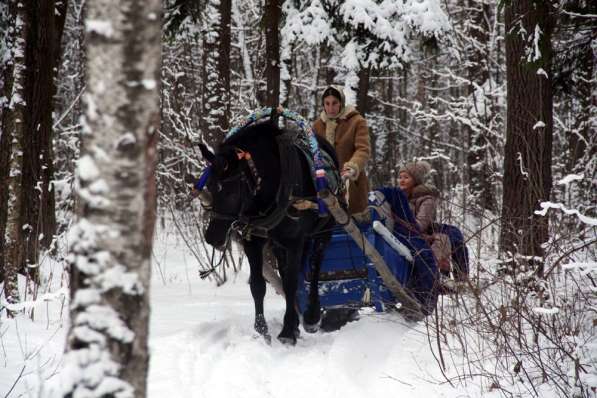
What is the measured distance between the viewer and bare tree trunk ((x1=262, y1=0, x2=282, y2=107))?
7609mm

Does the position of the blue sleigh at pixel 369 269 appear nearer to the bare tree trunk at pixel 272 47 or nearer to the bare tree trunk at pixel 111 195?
the bare tree trunk at pixel 272 47

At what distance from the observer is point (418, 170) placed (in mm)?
6227

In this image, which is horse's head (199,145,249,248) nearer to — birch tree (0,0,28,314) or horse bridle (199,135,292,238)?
horse bridle (199,135,292,238)

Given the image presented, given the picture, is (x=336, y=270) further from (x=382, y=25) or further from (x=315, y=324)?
(x=382, y=25)

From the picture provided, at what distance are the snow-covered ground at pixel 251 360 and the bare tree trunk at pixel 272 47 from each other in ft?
10.9

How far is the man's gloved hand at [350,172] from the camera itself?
496 cm

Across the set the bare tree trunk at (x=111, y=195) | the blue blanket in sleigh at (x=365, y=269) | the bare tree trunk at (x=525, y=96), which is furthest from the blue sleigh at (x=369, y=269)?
the bare tree trunk at (x=111, y=195)

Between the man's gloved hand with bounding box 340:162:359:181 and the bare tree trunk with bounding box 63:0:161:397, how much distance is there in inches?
133

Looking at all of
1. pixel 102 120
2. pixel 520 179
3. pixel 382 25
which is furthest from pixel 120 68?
pixel 382 25

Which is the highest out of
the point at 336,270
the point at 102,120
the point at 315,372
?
the point at 102,120

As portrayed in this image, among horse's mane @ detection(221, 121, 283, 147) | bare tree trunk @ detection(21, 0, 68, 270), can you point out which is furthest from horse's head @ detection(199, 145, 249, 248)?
bare tree trunk @ detection(21, 0, 68, 270)

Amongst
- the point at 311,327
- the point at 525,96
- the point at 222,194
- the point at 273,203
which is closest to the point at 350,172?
the point at 273,203

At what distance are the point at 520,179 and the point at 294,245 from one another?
2953 millimetres

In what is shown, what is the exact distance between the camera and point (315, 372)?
161 inches
